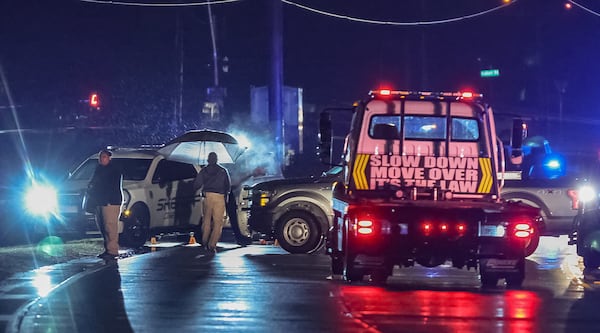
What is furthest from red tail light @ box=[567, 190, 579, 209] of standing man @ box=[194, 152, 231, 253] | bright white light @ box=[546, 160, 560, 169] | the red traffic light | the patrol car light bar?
the red traffic light

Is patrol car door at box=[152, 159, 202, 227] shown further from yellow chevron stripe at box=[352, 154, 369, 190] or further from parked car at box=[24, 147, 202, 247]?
yellow chevron stripe at box=[352, 154, 369, 190]

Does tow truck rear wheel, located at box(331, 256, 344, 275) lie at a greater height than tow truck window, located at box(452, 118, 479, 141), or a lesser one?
lesser

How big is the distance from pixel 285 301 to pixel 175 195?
28.5 feet

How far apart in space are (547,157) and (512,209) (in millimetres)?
12709

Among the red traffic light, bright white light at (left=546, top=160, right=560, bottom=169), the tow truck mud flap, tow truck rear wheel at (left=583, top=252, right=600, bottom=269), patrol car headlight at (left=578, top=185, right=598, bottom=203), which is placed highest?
the red traffic light

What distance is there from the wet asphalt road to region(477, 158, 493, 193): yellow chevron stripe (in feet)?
4.24

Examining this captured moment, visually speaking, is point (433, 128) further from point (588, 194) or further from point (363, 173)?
point (588, 194)

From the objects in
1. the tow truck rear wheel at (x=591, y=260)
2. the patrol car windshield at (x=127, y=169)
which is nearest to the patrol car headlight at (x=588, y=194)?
the tow truck rear wheel at (x=591, y=260)

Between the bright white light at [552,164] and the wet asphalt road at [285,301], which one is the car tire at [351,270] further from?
the bright white light at [552,164]

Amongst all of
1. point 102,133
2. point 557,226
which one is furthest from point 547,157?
point 102,133

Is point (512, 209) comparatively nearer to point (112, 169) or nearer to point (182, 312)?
point (182, 312)

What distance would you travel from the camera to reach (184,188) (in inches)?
784

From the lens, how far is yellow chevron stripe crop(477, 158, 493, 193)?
14.0 m

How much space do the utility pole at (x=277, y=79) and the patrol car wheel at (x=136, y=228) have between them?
7.11 m
